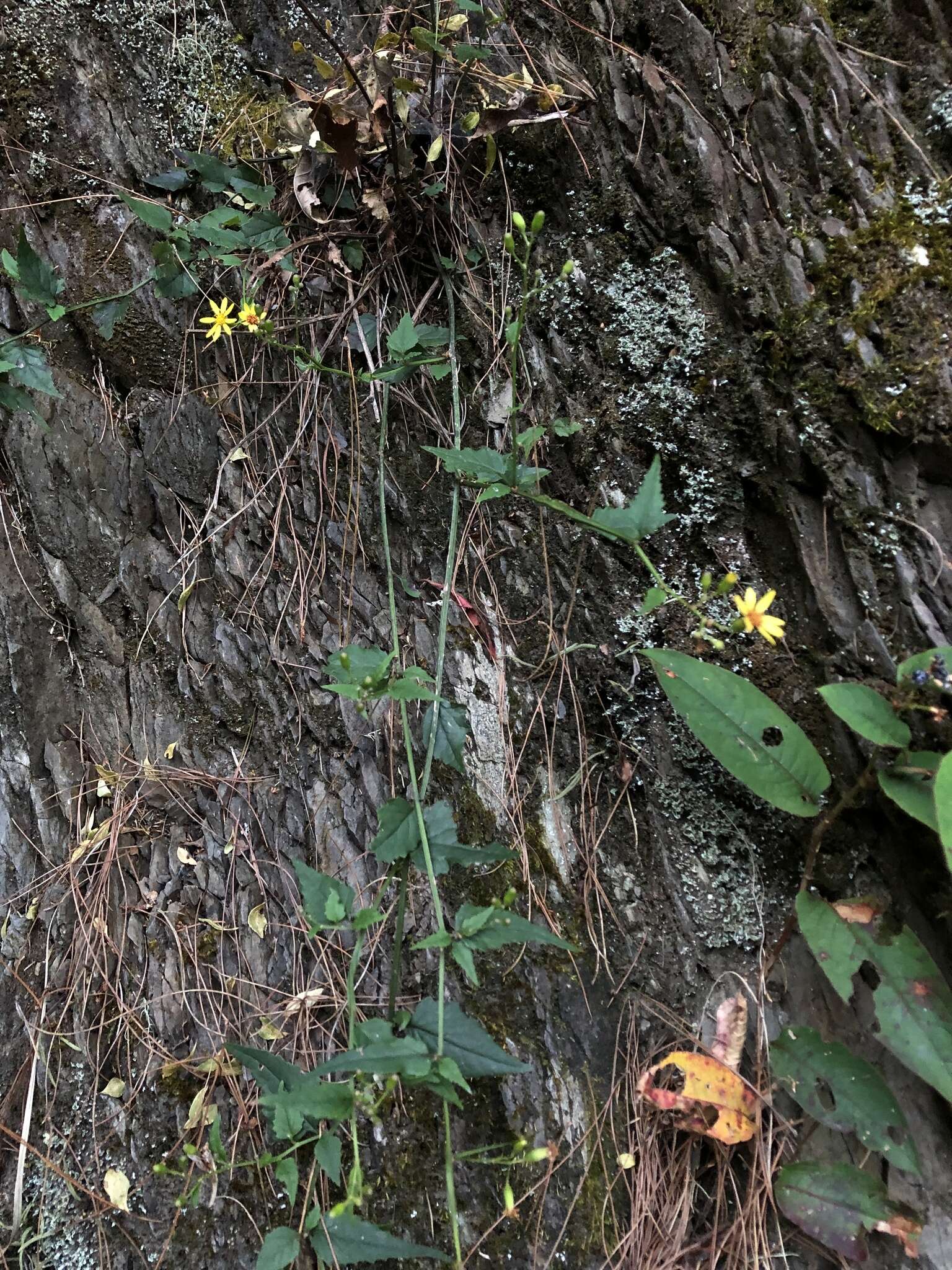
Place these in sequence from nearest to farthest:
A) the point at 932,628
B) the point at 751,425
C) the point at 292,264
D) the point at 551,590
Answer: the point at 932,628, the point at 751,425, the point at 551,590, the point at 292,264

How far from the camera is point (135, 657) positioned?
191cm

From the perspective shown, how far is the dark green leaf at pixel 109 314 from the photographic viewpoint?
1830 millimetres

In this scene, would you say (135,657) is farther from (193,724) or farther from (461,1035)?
(461,1035)

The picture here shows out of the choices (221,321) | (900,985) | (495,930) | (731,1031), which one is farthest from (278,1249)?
(221,321)

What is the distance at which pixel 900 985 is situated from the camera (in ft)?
4.06

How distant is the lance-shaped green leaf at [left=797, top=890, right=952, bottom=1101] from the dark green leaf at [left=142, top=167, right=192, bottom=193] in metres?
2.27

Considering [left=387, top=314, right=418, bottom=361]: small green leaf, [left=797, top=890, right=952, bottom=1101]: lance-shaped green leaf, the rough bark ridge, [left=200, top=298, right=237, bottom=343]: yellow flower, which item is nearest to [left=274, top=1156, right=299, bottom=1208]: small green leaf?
the rough bark ridge

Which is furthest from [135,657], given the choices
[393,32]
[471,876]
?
[393,32]

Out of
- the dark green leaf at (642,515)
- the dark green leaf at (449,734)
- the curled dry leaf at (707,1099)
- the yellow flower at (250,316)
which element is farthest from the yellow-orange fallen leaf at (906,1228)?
the yellow flower at (250,316)

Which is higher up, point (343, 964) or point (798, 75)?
point (798, 75)

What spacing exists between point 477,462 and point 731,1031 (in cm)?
117

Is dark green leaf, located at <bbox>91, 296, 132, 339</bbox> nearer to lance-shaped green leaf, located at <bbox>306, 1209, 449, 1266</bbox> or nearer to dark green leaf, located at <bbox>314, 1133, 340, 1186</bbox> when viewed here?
dark green leaf, located at <bbox>314, 1133, 340, 1186</bbox>

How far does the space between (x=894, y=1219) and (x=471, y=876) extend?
35.7 inches

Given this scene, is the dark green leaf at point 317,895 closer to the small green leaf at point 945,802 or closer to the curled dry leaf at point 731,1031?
the curled dry leaf at point 731,1031
